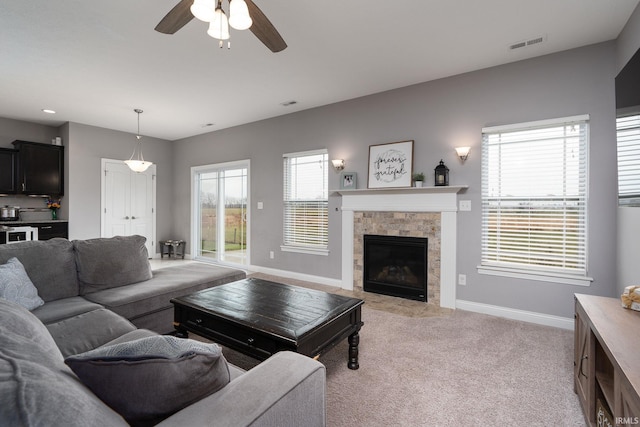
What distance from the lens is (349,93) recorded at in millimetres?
4227

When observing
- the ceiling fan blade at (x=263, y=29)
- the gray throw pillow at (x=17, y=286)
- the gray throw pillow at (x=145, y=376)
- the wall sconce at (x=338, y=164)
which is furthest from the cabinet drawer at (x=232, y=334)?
the wall sconce at (x=338, y=164)

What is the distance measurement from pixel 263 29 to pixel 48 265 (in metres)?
2.49

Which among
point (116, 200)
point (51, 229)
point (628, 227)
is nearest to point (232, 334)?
point (628, 227)

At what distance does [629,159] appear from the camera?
78.2 inches

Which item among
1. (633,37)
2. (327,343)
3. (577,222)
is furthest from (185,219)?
(633,37)

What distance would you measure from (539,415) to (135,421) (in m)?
2.15

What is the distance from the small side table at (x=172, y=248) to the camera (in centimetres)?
684

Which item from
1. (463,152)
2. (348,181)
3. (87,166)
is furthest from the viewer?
(87,166)

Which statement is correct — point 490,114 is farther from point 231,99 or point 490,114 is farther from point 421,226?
point 231,99

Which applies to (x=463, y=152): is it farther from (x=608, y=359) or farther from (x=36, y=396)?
(x=36, y=396)

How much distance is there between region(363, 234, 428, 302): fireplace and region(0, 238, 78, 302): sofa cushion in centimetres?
329

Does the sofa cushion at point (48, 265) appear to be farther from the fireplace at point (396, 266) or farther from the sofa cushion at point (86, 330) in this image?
the fireplace at point (396, 266)

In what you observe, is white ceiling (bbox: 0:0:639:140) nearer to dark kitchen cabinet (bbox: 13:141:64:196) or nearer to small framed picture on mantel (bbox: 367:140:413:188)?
small framed picture on mantel (bbox: 367:140:413:188)

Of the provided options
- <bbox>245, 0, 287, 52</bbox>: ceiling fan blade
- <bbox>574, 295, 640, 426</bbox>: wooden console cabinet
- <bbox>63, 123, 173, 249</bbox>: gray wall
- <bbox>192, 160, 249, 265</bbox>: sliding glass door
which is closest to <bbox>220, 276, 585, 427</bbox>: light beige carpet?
<bbox>574, 295, 640, 426</bbox>: wooden console cabinet
